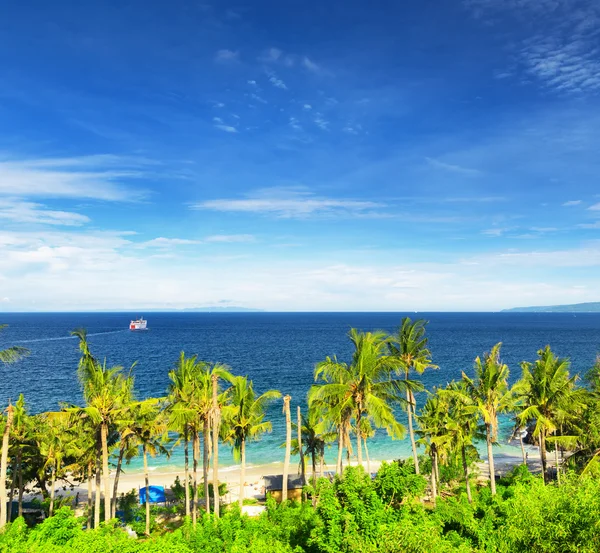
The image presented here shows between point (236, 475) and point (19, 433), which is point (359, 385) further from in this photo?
point (236, 475)

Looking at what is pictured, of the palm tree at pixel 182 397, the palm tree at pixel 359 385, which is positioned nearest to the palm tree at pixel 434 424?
the palm tree at pixel 359 385

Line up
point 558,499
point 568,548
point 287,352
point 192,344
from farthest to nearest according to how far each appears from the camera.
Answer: point 192,344, point 287,352, point 558,499, point 568,548

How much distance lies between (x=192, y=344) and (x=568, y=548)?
174m

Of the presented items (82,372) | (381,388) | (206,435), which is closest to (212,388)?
(206,435)

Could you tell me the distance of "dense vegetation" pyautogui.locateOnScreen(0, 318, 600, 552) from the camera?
54.2 ft

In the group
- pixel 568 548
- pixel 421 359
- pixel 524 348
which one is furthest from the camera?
pixel 524 348

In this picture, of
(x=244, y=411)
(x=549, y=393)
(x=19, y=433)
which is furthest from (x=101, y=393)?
(x=549, y=393)

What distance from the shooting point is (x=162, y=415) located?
3081 centimetres

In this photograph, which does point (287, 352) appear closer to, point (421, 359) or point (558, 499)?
point (421, 359)

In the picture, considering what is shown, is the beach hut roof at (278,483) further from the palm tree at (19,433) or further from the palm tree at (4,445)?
the palm tree at (4,445)

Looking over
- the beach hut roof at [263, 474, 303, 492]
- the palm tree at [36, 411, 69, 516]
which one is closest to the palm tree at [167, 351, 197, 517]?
the palm tree at [36, 411, 69, 516]

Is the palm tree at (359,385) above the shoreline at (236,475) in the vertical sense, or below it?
above

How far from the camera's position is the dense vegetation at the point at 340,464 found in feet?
54.2

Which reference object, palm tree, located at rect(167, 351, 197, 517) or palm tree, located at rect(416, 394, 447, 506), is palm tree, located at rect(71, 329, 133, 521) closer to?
palm tree, located at rect(167, 351, 197, 517)
